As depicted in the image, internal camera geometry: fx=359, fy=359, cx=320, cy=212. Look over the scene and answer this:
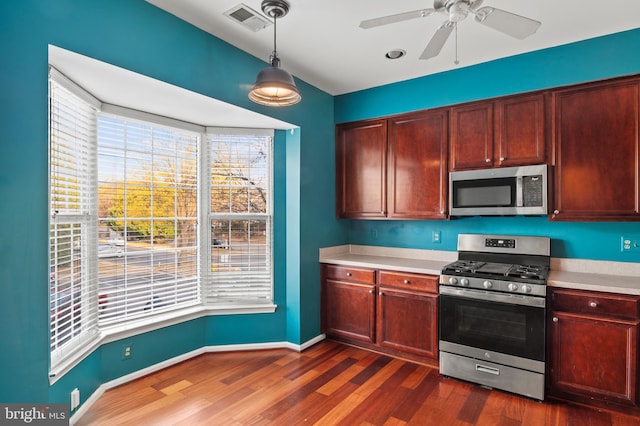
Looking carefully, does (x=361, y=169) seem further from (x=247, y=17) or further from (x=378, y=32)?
(x=247, y=17)

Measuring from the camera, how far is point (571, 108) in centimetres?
281

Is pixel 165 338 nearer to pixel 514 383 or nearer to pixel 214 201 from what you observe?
pixel 214 201

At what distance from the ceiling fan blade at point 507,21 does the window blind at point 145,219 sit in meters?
2.62

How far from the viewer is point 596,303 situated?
2494 mm

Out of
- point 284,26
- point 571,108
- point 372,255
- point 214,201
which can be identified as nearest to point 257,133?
point 214,201

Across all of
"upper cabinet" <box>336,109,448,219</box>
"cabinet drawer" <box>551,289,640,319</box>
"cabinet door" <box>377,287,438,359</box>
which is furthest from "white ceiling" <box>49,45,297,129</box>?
"cabinet drawer" <box>551,289,640,319</box>

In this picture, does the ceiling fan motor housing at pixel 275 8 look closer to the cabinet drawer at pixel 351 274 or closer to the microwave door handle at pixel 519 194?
the microwave door handle at pixel 519 194

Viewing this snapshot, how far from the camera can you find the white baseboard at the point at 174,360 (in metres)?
2.48

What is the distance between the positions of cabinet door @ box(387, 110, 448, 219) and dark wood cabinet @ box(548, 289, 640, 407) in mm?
1253

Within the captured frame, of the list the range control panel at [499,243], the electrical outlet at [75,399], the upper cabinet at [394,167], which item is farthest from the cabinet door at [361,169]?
the electrical outlet at [75,399]

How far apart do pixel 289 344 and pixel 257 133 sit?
2.16 meters

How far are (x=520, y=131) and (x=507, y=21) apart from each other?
4.84 feet

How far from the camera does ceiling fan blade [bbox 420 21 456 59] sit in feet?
6.32

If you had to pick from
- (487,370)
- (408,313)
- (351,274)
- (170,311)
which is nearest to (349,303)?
(351,274)
